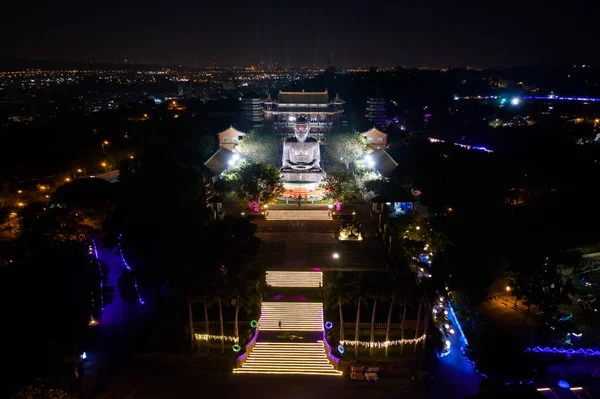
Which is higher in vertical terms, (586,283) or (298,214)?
(298,214)

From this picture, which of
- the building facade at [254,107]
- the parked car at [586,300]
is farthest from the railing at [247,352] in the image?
the building facade at [254,107]

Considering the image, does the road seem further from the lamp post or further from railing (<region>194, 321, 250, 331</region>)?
the lamp post

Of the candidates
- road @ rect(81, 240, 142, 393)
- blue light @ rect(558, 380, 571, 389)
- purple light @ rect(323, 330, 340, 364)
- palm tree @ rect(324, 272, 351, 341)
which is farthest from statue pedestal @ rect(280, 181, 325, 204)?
blue light @ rect(558, 380, 571, 389)

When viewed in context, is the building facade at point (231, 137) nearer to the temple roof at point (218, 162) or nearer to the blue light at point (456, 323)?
the temple roof at point (218, 162)

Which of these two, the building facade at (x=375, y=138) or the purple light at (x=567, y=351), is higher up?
the building facade at (x=375, y=138)

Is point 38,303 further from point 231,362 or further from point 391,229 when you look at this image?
point 391,229

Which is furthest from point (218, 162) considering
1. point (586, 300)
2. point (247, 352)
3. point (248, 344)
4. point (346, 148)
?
point (586, 300)

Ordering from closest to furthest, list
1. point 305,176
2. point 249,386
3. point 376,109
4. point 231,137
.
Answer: point 249,386 → point 305,176 → point 231,137 → point 376,109

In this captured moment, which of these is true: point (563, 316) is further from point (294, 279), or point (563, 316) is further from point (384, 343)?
point (294, 279)
